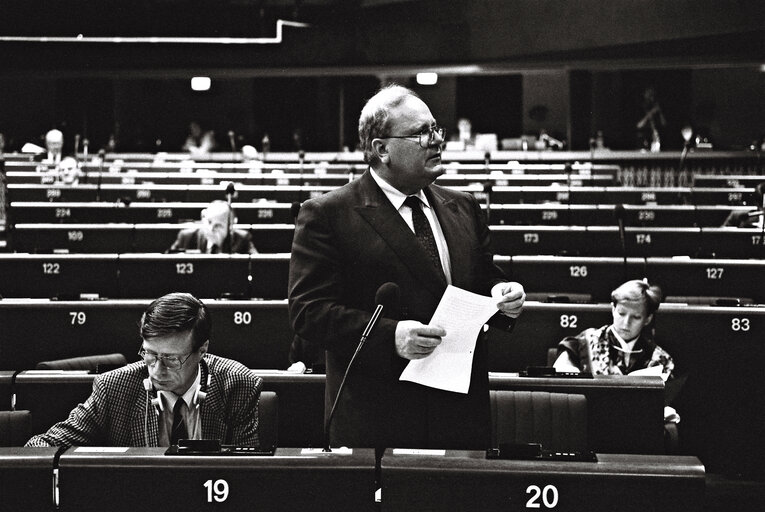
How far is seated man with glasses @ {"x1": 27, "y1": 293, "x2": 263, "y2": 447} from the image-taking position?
2367 millimetres

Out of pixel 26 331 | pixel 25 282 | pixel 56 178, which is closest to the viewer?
pixel 26 331

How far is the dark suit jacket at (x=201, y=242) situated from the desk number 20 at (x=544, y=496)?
5.57m

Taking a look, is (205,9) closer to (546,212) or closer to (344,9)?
(344,9)

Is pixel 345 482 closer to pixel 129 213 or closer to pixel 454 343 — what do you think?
pixel 454 343

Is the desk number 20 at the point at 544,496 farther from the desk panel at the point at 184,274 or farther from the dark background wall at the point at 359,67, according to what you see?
the dark background wall at the point at 359,67

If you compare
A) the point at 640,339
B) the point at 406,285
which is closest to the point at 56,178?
the point at 640,339

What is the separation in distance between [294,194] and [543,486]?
839 centimetres

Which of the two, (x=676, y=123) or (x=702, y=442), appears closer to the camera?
(x=702, y=442)

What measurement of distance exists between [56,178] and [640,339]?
806cm

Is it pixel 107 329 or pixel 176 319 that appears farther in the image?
pixel 107 329

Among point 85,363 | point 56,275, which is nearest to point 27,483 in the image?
point 85,363

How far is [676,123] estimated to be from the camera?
48.4 feet

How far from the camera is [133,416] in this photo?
95.1 inches

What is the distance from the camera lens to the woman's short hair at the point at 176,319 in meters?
2.35
